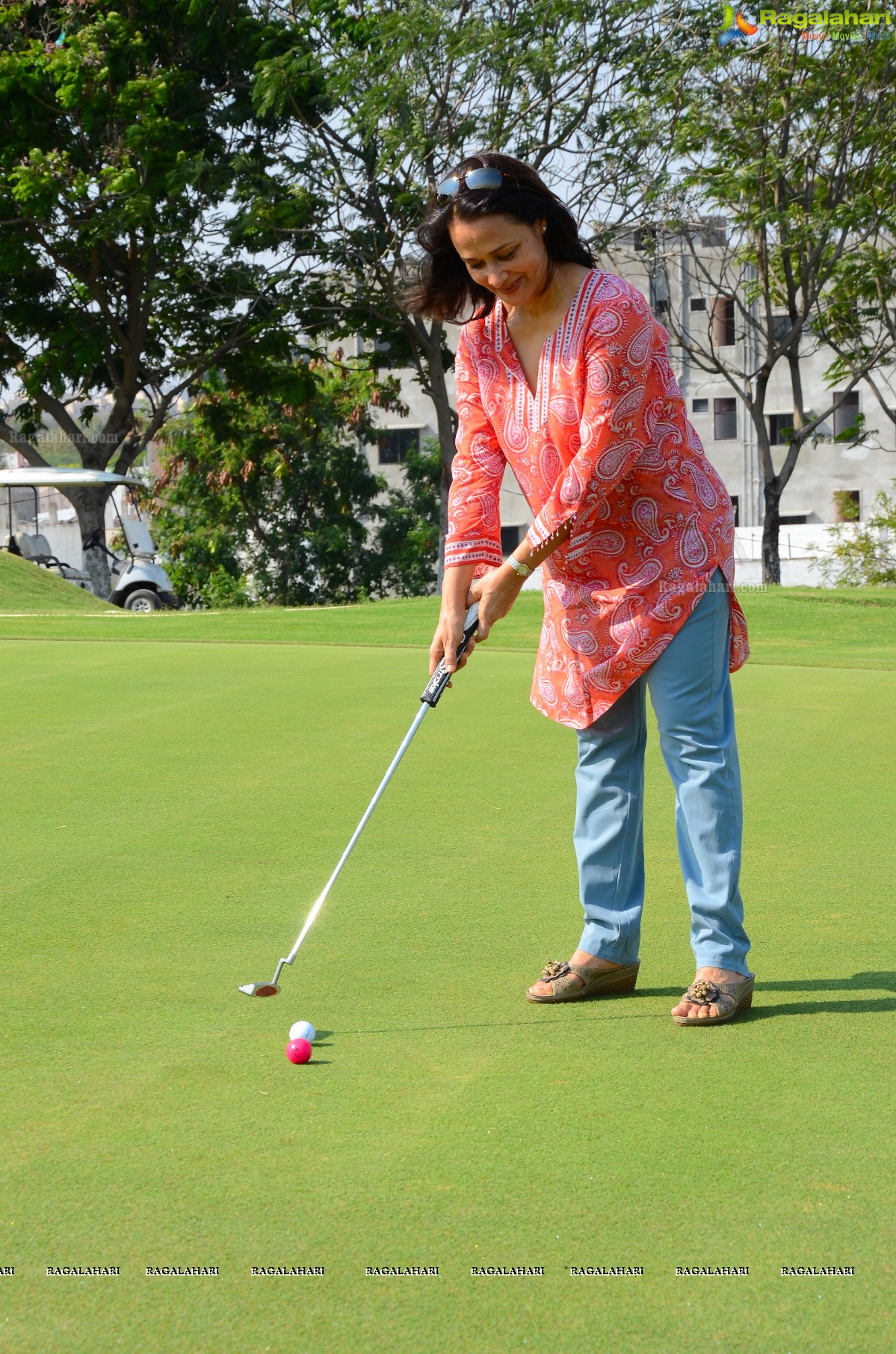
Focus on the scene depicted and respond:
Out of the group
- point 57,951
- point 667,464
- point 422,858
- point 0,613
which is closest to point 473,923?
point 422,858

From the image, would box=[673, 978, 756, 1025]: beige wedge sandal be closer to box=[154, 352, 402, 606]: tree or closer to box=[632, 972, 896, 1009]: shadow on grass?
box=[632, 972, 896, 1009]: shadow on grass

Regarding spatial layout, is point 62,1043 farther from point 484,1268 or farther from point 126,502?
point 126,502

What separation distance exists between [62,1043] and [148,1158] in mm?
645

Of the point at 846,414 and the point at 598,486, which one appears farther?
the point at 846,414

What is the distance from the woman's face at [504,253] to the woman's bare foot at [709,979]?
1.50 m

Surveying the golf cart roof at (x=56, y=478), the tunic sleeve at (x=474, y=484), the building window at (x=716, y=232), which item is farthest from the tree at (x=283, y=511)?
the tunic sleeve at (x=474, y=484)

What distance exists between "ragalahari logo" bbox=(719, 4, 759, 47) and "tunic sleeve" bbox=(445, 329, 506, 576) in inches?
705

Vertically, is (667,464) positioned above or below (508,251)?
below

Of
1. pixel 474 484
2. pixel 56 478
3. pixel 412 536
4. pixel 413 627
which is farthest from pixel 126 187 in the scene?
pixel 474 484

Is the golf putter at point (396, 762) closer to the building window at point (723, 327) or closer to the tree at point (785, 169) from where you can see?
the tree at point (785, 169)

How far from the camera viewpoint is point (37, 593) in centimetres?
1694

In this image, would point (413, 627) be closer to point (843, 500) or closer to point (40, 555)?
point (40, 555)

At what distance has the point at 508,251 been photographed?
3135 mm

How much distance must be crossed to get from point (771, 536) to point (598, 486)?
21044 mm
